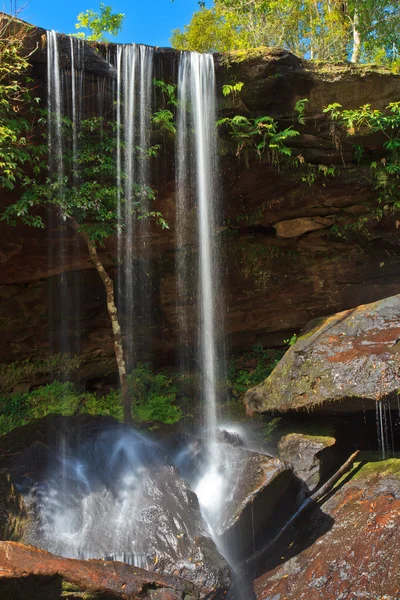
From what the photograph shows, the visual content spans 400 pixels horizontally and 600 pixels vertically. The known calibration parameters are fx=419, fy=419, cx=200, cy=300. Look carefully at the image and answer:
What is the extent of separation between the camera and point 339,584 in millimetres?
4188

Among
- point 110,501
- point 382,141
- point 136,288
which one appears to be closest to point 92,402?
point 136,288

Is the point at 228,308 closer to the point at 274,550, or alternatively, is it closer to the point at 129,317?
the point at 129,317

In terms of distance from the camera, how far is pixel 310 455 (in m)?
6.04

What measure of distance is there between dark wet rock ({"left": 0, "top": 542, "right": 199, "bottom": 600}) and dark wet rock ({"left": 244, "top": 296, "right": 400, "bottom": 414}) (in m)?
3.02

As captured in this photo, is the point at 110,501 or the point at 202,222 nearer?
the point at 110,501

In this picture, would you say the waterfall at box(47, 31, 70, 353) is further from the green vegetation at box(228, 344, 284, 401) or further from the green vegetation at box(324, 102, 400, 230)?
the green vegetation at box(324, 102, 400, 230)

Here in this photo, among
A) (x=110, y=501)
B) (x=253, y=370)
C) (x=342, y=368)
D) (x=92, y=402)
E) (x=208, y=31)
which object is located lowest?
(x=110, y=501)

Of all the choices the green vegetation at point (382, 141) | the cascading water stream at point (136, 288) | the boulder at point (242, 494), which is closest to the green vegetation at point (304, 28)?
the green vegetation at point (382, 141)

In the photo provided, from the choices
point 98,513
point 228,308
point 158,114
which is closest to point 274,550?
point 98,513

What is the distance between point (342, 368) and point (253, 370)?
3818mm

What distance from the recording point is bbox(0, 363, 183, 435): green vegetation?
8266 mm

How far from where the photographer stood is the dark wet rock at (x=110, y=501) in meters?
4.20

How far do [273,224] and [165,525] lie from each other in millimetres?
6424

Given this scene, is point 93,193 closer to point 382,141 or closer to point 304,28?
point 382,141
